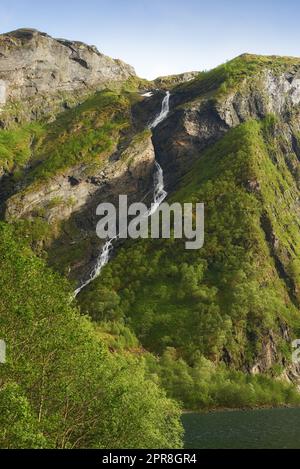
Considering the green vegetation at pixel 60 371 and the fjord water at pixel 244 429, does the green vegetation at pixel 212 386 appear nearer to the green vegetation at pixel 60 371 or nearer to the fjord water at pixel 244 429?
the fjord water at pixel 244 429

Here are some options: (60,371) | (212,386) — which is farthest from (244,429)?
(60,371)

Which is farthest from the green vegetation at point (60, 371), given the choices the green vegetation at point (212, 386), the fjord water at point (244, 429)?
the green vegetation at point (212, 386)

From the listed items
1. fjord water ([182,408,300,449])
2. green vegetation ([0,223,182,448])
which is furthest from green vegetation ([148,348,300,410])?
green vegetation ([0,223,182,448])

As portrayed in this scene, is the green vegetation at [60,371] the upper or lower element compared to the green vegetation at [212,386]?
upper

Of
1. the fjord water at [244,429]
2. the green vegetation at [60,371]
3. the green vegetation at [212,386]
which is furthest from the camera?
the green vegetation at [212,386]

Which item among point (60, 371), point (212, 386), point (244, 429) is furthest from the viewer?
point (212, 386)

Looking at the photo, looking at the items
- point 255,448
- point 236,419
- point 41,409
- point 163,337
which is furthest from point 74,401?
point 163,337

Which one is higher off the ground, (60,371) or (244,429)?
(60,371)

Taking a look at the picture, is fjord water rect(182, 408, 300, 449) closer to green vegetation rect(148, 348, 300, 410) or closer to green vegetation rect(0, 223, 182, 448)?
green vegetation rect(148, 348, 300, 410)

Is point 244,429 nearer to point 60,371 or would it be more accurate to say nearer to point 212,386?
point 212,386
